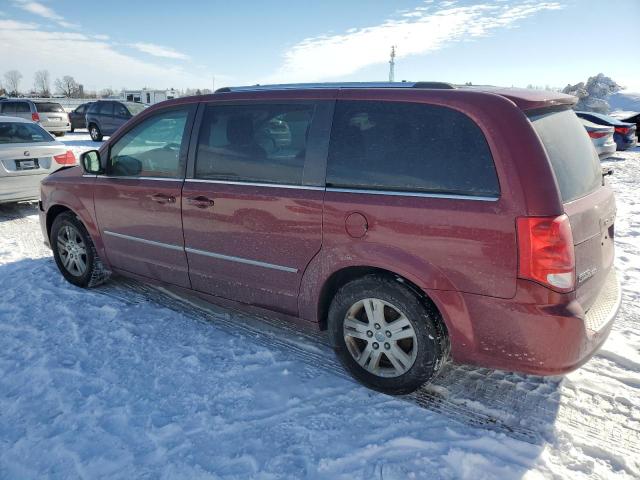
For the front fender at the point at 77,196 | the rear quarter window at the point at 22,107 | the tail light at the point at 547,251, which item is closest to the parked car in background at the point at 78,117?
the rear quarter window at the point at 22,107

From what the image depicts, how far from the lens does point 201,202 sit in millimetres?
3525

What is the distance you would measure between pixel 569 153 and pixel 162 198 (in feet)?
9.41

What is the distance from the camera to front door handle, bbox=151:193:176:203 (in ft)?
12.2

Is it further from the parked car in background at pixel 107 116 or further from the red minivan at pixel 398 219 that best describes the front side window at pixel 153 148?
the parked car in background at pixel 107 116

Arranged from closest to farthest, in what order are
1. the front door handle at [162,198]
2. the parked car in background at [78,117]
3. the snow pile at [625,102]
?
the front door handle at [162,198], the parked car in background at [78,117], the snow pile at [625,102]

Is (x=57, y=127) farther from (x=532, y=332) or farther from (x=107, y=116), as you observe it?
(x=532, y=332)

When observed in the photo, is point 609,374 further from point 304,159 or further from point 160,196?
point 160,196

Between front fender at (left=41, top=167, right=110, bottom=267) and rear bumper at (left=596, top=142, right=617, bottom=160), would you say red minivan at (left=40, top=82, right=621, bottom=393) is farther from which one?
rear bumper at (left=596, top=142, right=617, bottom=160)

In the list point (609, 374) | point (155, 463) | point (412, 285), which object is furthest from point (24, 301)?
point (609, 374)

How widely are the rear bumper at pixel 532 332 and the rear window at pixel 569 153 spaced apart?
0.57 m

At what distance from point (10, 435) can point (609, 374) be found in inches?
144

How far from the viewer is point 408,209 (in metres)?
2.66

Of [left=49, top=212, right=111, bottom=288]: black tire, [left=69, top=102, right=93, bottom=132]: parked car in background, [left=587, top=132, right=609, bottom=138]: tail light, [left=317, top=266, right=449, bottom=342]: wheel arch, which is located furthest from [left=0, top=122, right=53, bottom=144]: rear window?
[left=69, top=102, right=93, bottom=132]: parked car in background

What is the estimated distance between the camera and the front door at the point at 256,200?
3053 millimetres
